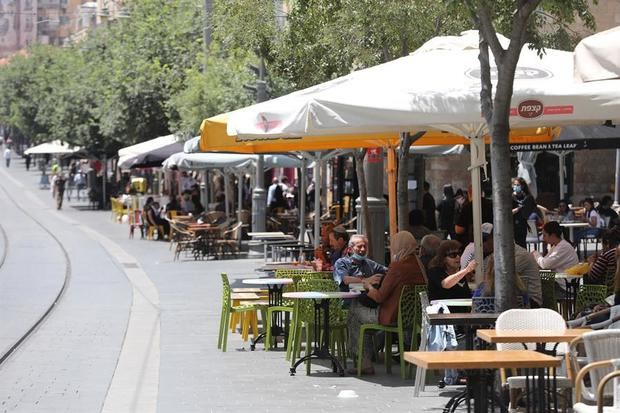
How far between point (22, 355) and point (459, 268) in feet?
15.7

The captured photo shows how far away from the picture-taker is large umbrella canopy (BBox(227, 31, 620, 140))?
11086 millimetres

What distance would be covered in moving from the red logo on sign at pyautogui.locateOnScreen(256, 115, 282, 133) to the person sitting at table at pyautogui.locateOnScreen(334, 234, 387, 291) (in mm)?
1422

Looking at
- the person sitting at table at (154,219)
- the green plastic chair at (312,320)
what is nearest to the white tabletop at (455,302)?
the green plastic chair at (312,320)

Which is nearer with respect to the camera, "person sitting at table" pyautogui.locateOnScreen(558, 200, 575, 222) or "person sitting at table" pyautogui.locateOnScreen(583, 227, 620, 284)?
"person sitting at table" pyautogui.locateOnScreen(583, 227, 620, 284)

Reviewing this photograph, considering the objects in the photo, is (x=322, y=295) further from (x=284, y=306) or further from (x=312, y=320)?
(x=284, y=306)

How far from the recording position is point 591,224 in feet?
91.7

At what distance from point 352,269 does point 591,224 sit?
50.0 ft

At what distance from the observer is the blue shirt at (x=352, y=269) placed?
1355 cm

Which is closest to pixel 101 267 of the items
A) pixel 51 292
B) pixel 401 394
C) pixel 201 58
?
pixel 51 292

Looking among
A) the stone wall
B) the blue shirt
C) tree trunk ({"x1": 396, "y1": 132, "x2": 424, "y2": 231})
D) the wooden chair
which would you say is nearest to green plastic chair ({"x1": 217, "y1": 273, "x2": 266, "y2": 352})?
the blue shirt

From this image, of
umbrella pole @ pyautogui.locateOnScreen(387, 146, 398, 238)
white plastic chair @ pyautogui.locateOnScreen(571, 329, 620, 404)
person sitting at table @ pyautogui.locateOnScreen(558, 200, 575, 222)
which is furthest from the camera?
person sitting at table @ pyautogui.locateOnScreen(558, 200, 575, 222)

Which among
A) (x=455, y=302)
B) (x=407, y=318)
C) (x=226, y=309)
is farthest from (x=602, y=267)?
(x=226, y=309)

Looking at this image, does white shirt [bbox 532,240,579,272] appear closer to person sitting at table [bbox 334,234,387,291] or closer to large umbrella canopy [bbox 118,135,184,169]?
person sitting at table [bbox 334,234,387,291]

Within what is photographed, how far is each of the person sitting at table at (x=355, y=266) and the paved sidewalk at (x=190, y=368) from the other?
0.88 meters
